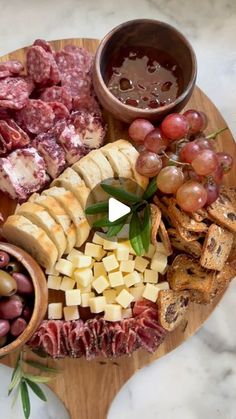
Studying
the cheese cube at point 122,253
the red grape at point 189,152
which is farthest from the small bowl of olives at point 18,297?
the red grape at point 189,152

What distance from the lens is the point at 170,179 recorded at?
1682 mm

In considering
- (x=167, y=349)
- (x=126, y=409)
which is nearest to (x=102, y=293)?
(x=167, y=349)

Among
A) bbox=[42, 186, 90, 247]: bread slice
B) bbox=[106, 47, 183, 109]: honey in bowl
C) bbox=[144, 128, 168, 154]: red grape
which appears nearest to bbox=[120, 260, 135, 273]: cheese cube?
bbox=[42, 186, 90, 247]: bread slice

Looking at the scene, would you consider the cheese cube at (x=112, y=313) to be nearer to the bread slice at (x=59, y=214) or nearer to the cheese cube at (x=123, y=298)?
the cheese cube at (x=123, y=298)

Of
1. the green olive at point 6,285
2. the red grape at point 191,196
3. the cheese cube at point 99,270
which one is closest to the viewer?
the green olive at point 6,285

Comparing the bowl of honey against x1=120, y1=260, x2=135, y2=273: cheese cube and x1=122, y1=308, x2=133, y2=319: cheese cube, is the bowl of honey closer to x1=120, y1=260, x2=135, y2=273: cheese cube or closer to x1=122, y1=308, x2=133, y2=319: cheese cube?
x1=120, y1=260, x2=135, y2=273: cheese cube

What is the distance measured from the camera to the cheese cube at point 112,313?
1.72 meters

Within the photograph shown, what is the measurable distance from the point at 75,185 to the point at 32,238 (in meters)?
0.16

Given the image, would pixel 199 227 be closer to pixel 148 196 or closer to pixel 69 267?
pixel 148 196

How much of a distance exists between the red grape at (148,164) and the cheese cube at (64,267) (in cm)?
28

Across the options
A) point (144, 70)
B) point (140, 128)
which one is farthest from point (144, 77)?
point (140, 128)

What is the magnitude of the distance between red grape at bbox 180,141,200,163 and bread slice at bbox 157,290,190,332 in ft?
1.05

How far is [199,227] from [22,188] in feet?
1.44

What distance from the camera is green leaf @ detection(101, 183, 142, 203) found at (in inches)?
67.3
